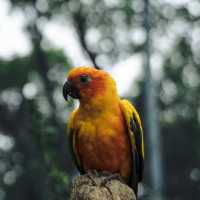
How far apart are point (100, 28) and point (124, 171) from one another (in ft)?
47.6

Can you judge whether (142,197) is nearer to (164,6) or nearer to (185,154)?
(164,6)

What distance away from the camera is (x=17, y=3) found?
2055 cm

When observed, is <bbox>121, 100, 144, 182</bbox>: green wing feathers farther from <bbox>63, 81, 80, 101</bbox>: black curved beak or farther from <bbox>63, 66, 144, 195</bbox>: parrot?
<bbox>63, 81, 80, 101</bbox>: black curved beak

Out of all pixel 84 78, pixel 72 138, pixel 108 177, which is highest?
pixel 84 78

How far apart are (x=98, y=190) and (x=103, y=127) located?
1.34m

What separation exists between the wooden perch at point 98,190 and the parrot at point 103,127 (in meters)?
0.93

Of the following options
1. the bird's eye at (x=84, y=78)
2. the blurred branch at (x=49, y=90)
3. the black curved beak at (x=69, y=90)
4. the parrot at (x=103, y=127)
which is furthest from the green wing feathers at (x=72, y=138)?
the blurred branch at (x=49, y=90)

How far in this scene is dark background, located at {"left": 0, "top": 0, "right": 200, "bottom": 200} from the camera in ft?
63.0

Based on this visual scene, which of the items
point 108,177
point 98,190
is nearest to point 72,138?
point 108,177

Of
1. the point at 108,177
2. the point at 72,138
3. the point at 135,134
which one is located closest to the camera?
the point at 108,177

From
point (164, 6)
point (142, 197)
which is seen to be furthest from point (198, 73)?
point (142, 197)

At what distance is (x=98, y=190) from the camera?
Result: 6203 millimetres

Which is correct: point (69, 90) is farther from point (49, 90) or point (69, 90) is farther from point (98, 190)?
point (49, 90)

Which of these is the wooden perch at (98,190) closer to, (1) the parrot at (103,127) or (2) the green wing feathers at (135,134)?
(1) the parrot at (103,127)
